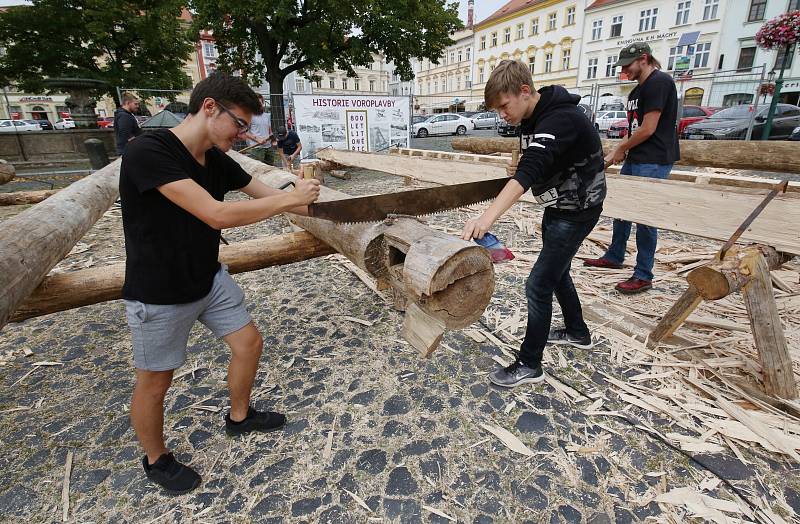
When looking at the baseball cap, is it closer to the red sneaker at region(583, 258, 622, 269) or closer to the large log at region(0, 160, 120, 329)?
the red sneaker at region(583, 258, 622, 269)

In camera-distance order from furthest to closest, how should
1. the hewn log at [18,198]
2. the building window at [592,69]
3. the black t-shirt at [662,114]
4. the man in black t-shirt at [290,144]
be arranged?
the building window at [592,69]
the man in black t-shirt at [290,144]
the hewn log at [18,198]
the black t-shirt at [662,114]

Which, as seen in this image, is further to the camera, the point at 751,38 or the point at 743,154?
the point at 751,38

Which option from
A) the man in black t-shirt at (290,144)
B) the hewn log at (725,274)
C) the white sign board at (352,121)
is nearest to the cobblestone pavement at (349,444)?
the hewn log at (725,274)

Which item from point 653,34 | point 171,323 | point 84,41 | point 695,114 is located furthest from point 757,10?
point 84,41

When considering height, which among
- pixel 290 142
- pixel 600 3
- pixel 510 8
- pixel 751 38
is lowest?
pixel 290 142

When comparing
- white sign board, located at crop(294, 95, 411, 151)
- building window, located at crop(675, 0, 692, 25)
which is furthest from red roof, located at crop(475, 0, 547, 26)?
white sign board, located at crop(294, 95, 411, 151)

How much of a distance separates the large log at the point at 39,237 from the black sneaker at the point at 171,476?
0.99 meters

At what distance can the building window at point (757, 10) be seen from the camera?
1148 inches

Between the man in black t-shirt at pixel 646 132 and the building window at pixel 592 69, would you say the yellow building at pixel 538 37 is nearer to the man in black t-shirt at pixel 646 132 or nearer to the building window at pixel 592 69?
the building window at pixel 592 69

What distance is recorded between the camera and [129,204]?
5.89ft

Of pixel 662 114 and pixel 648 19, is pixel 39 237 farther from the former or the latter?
pixel 648 19

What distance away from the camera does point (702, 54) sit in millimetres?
33125

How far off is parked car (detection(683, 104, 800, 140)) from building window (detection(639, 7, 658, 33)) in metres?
27.6

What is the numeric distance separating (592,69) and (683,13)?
8.32 m
